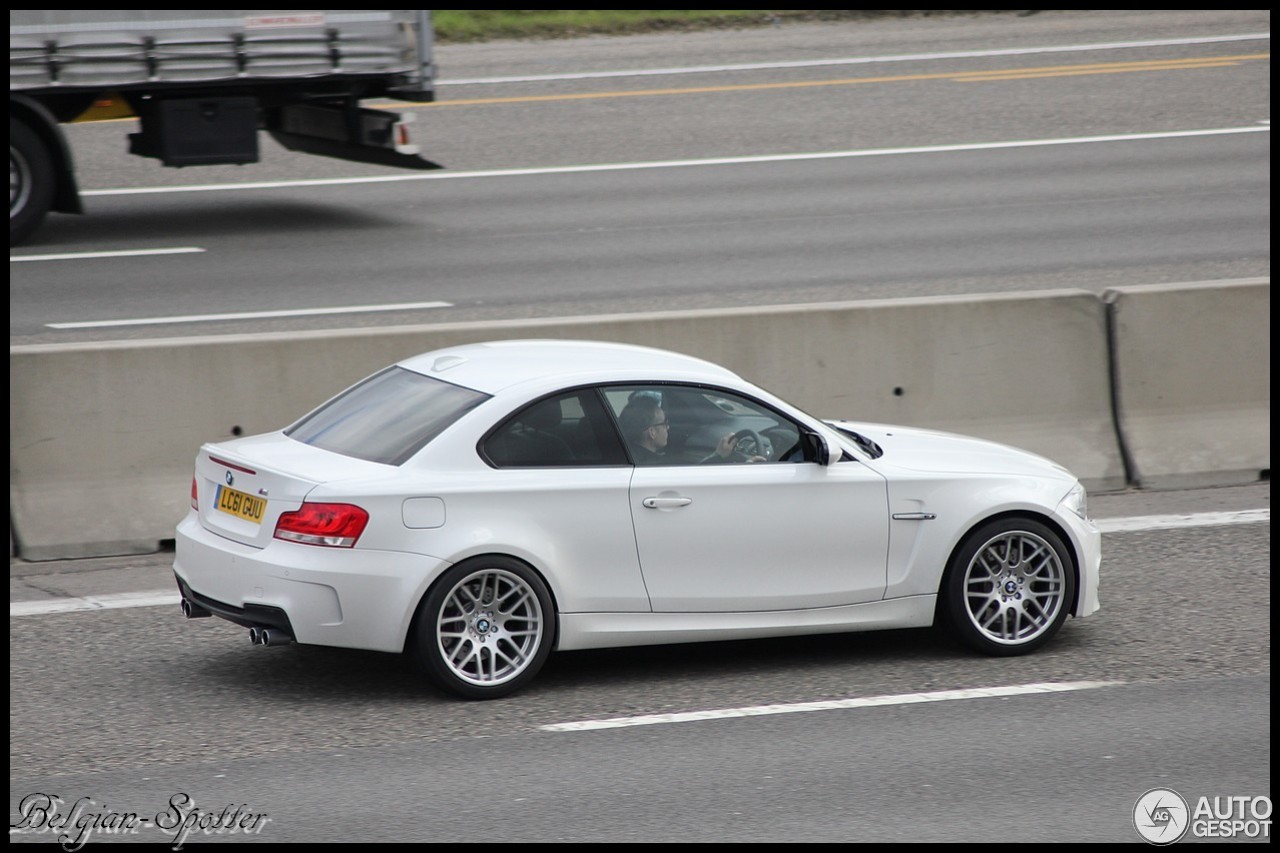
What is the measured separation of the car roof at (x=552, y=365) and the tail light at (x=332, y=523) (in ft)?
2.67

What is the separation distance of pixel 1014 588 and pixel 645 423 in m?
1.84

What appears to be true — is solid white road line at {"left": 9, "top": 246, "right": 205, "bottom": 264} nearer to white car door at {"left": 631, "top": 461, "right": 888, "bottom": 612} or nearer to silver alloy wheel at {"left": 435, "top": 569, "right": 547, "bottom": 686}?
silver alloy wheel at {"left": 435, "top": 569, "right": 547, "bottom": 686}

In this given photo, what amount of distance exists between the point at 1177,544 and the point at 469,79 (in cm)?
1816

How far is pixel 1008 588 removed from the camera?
731 cm

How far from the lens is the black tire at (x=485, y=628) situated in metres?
6.49

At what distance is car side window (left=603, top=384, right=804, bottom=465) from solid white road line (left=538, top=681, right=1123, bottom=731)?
1.06 metres

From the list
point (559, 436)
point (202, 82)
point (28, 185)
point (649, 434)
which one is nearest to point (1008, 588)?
point (649, 434)

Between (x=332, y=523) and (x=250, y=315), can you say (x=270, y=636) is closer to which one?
(x=332, y=523)

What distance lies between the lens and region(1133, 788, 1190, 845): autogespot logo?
5316 mm

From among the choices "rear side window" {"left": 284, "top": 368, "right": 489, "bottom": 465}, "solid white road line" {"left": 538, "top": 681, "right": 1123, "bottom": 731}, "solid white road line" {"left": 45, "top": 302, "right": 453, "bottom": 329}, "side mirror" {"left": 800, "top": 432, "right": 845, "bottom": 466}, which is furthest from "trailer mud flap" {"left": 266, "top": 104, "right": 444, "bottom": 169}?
→ "solid white road line" {"left": 538, "top": 681, "right": 1123, "bottom": 731}

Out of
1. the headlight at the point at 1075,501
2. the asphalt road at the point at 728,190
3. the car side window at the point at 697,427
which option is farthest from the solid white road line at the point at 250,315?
the headlight at the point at 1075,501

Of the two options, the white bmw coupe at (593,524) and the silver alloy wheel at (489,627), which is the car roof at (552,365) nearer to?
the white bmw coupe at (593,524)

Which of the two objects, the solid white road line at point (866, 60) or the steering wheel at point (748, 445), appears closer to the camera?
the steering wheel at point (748, 445)

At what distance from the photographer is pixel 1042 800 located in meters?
5.58
